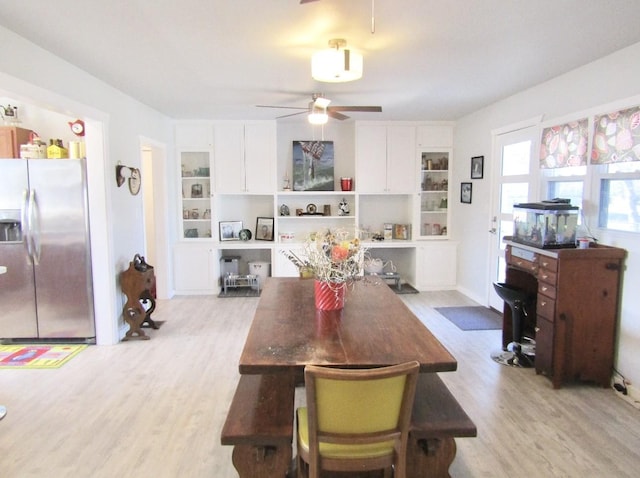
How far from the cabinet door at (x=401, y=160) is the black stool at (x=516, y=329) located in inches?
105

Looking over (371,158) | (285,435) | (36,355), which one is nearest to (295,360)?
(285,435)

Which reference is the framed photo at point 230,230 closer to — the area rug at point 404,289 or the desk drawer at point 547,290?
the area rug at point 404,289

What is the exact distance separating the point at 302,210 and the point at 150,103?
253 centimetres

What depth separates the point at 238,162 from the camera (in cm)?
575

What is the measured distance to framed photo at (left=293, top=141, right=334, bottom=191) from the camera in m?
6.03

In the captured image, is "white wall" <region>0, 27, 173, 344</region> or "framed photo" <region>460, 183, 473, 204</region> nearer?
"white wall" <region>0, 27, 173, 344</region>

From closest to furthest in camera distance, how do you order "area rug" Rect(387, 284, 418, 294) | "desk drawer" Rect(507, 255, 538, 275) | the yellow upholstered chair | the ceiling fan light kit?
1. the yellow upholstered chair
2. the ceiling fan light kit
3. "desk drawer" Rect(507, 255, 538, 275)
4. "area rug" Rect(387, 284, 418, 294)

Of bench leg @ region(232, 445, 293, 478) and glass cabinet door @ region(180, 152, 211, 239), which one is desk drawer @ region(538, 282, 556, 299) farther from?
glass cabinet door @ region(180, 152, 211, 239)

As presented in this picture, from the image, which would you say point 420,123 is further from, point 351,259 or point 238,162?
point 351,259

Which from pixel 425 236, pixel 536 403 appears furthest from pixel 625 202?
pixel 425 236

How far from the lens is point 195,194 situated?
588 centimetres

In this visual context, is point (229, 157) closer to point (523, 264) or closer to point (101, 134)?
point (101, 134)

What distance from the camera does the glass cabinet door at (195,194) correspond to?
5.82m

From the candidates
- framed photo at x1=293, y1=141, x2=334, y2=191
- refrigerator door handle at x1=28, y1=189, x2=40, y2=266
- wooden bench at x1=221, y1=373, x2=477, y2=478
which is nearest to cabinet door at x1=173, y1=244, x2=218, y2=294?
framed photo at x1=293, y1=141, x2=334, y2=191
